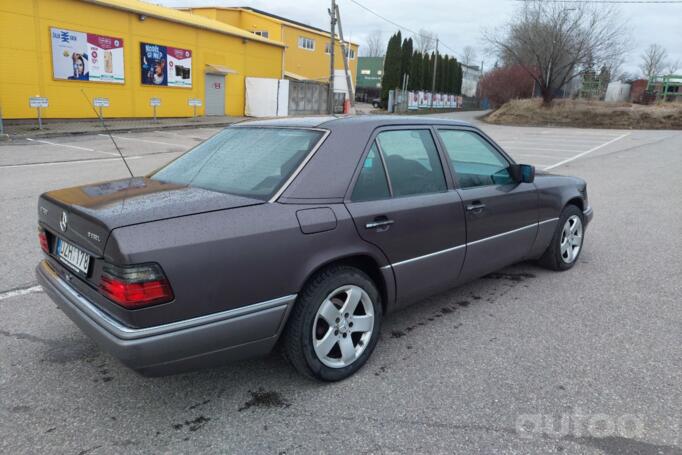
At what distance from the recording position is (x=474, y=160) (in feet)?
13.8

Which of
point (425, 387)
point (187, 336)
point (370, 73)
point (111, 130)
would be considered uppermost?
point (370, 73)

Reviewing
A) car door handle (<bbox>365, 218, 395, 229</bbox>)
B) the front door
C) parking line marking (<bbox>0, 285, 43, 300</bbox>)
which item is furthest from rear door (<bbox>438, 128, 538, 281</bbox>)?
the front door

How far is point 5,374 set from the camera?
296 cm

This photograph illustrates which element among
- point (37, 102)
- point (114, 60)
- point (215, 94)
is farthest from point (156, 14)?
point (37, 102)

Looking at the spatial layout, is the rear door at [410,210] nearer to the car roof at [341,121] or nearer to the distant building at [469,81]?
the car roof at [341,121]

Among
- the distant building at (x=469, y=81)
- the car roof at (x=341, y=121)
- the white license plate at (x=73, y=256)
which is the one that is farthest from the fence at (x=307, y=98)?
the distant building at (x=469, y=81)

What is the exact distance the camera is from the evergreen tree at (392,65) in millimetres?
51906

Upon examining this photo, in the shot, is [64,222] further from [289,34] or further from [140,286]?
[289,34]

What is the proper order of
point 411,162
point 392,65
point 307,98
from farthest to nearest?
point 392,65 → point 307,98 → point 411,162

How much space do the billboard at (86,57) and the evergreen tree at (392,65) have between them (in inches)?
1291

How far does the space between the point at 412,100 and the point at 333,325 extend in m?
48.1

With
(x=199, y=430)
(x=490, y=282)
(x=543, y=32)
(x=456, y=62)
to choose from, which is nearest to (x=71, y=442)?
(x=199, y=430)

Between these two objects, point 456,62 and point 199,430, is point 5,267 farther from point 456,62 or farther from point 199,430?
point 456,62

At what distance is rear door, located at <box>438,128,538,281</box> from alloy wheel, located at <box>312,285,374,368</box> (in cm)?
102
